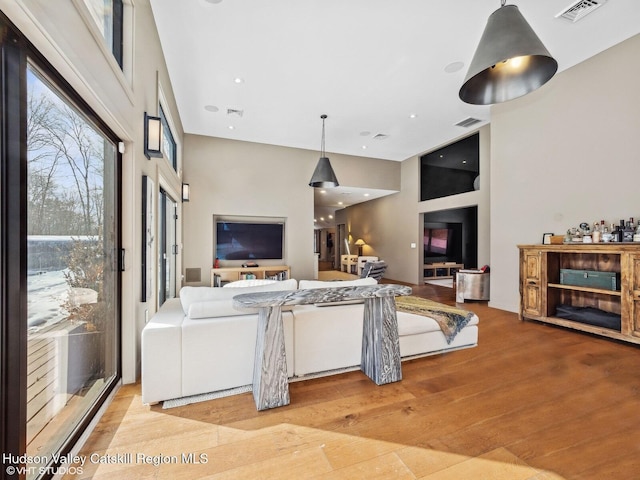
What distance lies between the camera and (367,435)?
174 cm

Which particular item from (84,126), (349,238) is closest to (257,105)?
(84,126)

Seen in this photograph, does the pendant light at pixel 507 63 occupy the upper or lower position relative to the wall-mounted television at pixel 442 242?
upper

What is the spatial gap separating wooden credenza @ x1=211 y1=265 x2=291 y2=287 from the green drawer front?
16.3ft

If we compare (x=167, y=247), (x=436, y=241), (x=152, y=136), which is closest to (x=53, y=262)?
(x=152, y=136)

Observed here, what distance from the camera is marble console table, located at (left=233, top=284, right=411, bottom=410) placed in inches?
79.0

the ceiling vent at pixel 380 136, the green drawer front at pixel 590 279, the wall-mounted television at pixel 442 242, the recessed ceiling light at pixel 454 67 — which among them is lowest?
the green drawer front at pixel 590 279

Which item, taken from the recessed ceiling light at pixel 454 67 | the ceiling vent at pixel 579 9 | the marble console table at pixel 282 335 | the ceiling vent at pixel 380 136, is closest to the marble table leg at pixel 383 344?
the marble console table at pixel 282 335

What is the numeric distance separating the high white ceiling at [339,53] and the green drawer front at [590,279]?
9.27ft

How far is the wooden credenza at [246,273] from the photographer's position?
245 inches

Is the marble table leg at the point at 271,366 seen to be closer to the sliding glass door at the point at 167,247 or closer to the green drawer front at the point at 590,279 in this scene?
the sliding glass door at the point at 167,247

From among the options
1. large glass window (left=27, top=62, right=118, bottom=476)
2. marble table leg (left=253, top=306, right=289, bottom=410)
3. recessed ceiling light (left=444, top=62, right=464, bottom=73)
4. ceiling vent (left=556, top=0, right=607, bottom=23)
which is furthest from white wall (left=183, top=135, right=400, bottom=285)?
ceiling vent (left=556, top=0, right=607, bottom=23)

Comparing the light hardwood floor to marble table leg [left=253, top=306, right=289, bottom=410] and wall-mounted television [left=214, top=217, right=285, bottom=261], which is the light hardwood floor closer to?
marble table leg [left=253, top=306, right=289, bottom=410]

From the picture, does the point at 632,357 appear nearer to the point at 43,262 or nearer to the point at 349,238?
the point at 43,262

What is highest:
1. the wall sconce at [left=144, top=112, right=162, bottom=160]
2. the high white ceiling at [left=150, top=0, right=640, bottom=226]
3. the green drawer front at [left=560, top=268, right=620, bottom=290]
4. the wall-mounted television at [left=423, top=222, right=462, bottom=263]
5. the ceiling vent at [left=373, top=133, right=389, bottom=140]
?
the high white ceiling at [left=150, top=0, right=640, bottom=226]
